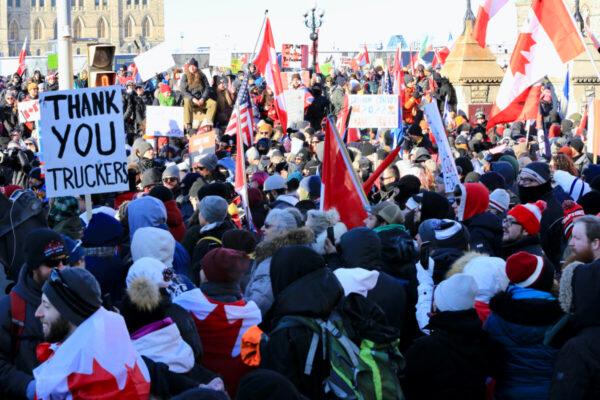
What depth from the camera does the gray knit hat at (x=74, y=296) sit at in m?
4.33

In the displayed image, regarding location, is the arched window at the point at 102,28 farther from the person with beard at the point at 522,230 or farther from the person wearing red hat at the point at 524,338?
the person wearing red hat at the point at 524,338

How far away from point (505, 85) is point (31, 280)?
7.32m

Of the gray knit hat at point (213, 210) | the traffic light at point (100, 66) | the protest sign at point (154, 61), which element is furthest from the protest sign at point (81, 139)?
the protest sign at point (154, 61)

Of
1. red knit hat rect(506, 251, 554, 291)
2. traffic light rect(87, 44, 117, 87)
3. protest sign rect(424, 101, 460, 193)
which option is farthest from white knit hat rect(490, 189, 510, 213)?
traffic light rect(87, 44, 117, 87)

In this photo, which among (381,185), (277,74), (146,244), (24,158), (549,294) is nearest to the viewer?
(549,294)

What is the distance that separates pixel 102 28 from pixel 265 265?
145m

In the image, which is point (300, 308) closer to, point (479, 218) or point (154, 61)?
point (479, 218)

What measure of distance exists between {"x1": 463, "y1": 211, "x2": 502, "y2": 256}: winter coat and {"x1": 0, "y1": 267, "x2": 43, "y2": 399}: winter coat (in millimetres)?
3598

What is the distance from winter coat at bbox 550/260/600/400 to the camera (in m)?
4.66

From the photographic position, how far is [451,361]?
513 centimetres

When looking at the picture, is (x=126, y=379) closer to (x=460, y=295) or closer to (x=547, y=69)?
(x=460, y=295)

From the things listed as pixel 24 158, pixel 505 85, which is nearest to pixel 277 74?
pixel 24 158

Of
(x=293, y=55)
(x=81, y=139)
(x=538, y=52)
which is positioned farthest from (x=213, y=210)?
(x=293, y=55)

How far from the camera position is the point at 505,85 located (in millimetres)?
11492
